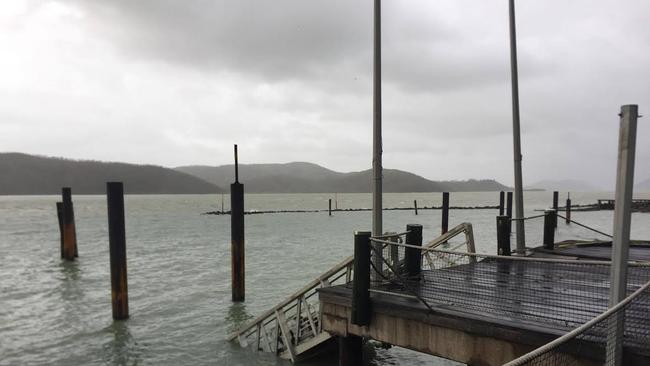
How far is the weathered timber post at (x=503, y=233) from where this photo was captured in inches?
472

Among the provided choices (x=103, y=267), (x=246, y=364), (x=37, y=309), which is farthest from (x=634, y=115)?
(x=103, y=267)

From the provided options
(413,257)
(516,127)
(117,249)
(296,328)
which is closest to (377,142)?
(413,257)

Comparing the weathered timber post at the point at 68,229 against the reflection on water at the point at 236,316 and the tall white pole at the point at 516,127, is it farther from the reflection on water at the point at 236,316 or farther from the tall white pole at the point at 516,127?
the tall white pole at the point at 516,127

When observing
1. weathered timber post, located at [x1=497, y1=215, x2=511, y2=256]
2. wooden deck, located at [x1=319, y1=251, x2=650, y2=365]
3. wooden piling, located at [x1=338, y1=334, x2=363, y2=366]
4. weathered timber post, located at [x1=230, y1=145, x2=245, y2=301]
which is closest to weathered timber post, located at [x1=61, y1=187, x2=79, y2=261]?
weathered timber post, located at [x1=230, y1=145, x2=245, y2=301]

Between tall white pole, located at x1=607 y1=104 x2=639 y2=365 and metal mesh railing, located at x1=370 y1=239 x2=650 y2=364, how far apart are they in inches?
20.2

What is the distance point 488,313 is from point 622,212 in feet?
9.06

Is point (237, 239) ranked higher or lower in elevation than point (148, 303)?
higher

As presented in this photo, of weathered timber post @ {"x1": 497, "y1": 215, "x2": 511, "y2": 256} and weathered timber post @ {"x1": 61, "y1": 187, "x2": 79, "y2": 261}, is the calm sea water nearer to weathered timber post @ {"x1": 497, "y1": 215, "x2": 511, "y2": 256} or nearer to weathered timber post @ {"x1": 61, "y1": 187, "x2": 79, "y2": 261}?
weathered timber post @ {"x1": 61, "y1": 187, "x2": 79, "y2": 261}

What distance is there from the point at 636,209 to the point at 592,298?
84.1 metres

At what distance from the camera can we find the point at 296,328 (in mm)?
10977

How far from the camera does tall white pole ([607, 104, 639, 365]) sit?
4547mm

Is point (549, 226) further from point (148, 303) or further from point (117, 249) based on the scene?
point (148, 303)

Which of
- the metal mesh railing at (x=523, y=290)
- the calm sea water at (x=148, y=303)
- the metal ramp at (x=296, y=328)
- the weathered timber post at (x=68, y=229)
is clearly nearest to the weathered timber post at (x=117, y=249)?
the calm sea water at (x=148, y=303)

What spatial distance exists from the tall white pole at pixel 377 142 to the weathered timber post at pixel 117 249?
32.0 ft
